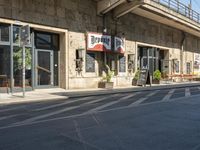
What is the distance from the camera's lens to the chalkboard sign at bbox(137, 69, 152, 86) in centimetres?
2579

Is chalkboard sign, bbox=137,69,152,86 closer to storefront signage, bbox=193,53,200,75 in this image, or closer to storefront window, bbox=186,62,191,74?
storefront window, bbox=186,62,191,74

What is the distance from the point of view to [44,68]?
2052cm

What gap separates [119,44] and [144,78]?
129 inches

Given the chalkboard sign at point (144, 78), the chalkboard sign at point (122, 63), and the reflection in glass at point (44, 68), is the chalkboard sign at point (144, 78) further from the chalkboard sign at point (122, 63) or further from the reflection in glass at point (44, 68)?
the reflection in glass at point (44, 68)

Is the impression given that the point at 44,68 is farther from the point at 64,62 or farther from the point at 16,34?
the point at 16,34

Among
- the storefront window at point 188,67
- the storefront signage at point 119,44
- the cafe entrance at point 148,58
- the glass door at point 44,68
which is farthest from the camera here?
the storefront window at point 188,67

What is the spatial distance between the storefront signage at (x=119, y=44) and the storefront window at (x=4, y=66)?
9477mm

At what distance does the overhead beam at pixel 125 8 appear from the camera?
79.4 ft

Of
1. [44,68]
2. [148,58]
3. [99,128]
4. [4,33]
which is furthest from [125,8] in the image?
[99,128]

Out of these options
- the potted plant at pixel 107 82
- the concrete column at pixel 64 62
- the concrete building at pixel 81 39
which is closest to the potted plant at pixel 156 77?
the concrete building at pixel 81 39

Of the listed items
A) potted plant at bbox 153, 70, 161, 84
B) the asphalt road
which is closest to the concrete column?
the asphalt road

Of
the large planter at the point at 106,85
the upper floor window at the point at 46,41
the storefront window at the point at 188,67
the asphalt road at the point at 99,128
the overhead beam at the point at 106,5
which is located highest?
the overhead beam at the point at 106,5

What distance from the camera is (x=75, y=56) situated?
21703 mm

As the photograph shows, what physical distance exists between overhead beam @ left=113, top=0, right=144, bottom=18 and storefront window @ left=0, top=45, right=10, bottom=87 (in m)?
10.1
